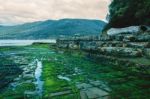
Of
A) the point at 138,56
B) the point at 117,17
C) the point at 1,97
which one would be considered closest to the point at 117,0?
the point at 117,17

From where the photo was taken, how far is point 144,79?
20344 mm

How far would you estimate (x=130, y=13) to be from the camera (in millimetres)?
52281

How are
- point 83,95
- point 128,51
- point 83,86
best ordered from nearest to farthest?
point 83,95 < point 83,86 < point 128,51

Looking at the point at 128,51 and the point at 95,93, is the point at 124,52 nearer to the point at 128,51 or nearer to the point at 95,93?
the point at 128,51

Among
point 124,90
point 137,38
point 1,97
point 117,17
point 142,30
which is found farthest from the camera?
point 117,17

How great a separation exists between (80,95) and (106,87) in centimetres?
308

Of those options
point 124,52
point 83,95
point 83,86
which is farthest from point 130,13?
point 83,95

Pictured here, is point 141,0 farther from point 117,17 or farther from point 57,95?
point 57,95

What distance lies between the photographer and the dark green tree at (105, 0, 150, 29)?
46.2 m

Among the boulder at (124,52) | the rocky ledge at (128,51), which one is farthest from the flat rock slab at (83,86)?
the boulder at (124,52)

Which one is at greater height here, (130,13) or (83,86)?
(130,13)

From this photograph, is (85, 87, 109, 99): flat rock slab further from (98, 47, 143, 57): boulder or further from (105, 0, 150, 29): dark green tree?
(105, 0, 150, 29): dark green tree

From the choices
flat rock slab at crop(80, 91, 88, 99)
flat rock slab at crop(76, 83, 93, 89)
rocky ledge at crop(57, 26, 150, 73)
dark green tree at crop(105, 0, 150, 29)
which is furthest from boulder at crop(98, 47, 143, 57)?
flat rock slab at crop(80, 91, 88, 99)

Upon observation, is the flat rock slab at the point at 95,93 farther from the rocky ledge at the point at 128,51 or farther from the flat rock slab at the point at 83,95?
the rocky ledge at the point at 128,51
